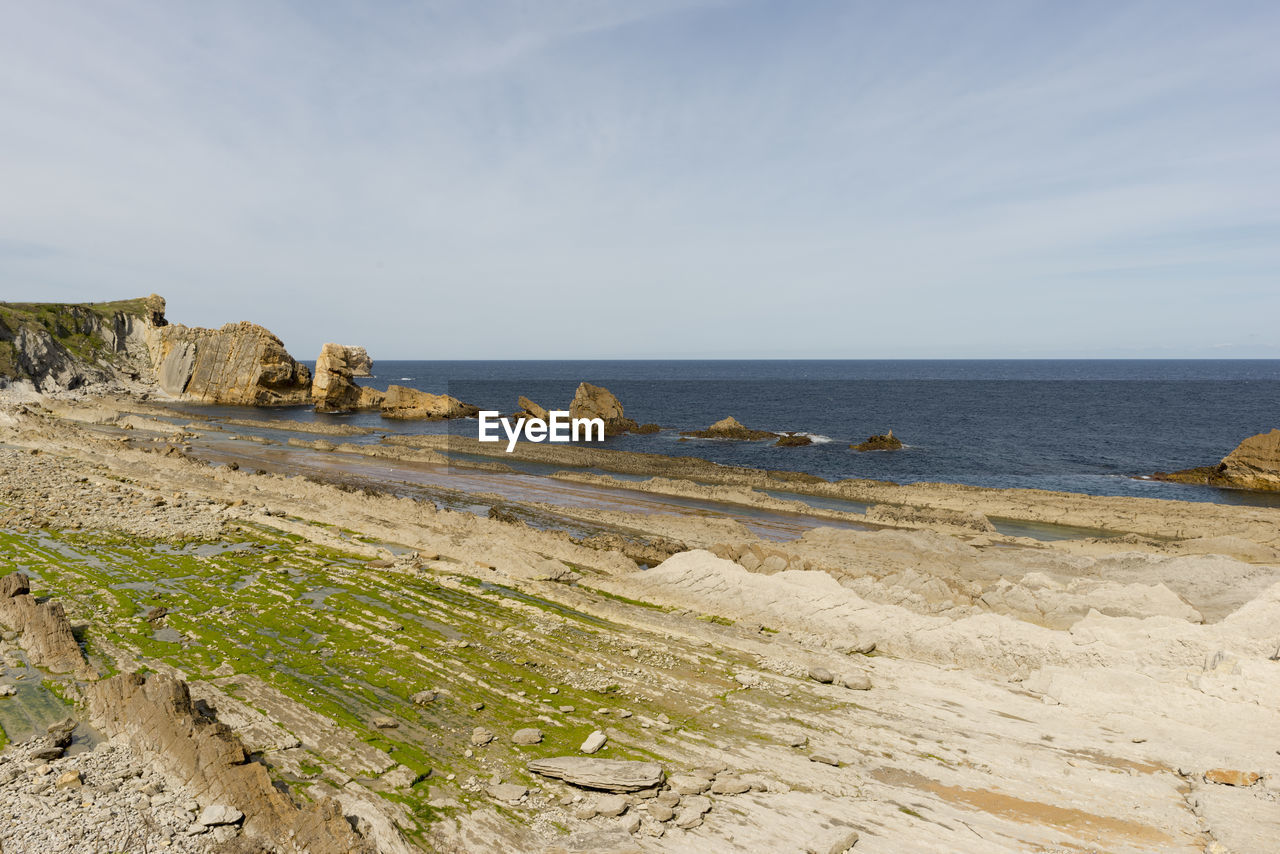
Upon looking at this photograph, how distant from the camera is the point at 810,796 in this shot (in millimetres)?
9367

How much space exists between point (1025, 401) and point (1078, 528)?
87.7 meters

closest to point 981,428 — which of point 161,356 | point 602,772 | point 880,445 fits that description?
point 880,445

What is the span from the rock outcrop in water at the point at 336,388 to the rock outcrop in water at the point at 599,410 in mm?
36900

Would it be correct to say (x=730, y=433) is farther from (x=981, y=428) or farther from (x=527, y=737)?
(x=527, y=737)

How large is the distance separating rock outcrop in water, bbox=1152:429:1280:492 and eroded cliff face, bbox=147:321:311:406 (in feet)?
323

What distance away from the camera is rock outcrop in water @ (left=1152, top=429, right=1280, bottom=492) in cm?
4012

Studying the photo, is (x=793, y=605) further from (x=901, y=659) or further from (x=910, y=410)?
(x=910, y=410)

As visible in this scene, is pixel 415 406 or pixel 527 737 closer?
pixel 527 737

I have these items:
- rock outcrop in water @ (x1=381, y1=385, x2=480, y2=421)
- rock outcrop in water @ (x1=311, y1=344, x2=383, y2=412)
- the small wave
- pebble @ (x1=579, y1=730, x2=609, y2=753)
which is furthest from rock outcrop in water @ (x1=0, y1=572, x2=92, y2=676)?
rock outcrop in water @ (x1=311, y1=344, x2=383, y2=412)

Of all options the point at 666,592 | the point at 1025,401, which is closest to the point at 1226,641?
the point at 666,592

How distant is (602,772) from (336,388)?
285 ft

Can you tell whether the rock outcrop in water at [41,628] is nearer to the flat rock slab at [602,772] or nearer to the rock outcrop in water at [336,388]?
the flat rock slab at [602,772]

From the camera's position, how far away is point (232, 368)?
88188 mm

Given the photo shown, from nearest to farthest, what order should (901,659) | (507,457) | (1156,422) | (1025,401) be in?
(901,659)
(507,457)
(1156,422)
(1025,401)
